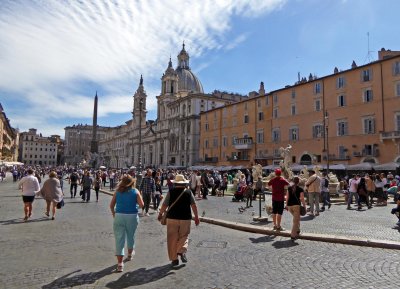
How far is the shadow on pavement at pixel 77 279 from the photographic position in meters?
5.16

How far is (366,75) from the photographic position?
38.5m

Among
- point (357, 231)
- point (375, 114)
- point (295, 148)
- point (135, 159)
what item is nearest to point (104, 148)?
point (135, 159)

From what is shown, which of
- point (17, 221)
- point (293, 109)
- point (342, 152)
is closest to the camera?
point (17, 221)

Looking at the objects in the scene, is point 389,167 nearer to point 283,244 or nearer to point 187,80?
point 283,244

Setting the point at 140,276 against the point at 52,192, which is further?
the point at 52,192

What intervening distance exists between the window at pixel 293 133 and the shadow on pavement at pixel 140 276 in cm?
4237

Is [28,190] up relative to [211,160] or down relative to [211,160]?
down

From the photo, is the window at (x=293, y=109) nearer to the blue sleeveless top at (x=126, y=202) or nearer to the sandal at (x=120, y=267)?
the blue sleeveless top at (x=126, y=202)

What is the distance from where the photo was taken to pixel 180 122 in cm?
8444

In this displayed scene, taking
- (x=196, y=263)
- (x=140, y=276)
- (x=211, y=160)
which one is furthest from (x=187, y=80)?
(x=140, y=276)

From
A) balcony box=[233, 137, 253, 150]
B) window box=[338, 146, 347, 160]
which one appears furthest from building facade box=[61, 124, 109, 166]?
window box=[338, 146, 347, 160]

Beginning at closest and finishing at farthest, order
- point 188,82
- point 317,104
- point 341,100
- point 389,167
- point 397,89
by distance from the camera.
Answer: point 389,167
point 397,89
point 341,100
point 317,104
point 188,82

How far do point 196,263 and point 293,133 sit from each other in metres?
42.7

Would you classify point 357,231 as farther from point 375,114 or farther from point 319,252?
point 375,114
